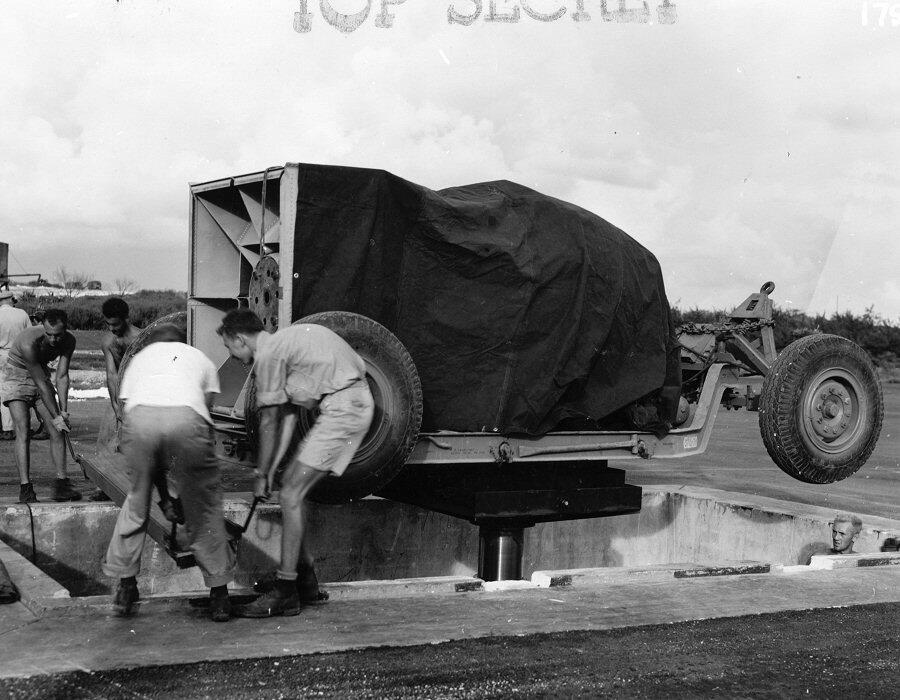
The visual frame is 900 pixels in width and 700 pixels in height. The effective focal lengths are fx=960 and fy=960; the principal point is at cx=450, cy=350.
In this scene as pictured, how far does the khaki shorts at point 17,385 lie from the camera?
893 cm

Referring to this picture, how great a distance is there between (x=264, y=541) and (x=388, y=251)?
3431mm

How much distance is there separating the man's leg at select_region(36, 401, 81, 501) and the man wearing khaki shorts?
3.85 m

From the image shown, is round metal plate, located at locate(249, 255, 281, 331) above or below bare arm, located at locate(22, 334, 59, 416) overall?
above

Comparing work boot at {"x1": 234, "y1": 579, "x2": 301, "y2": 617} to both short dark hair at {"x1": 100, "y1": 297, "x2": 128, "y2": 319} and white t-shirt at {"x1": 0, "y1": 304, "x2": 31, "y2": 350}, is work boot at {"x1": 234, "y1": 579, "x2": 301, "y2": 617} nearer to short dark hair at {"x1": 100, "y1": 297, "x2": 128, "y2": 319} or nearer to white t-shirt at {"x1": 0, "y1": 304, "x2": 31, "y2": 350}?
short dark hair at {"x1": 100, "y1": 297, "x2": 128, "y2": 319}

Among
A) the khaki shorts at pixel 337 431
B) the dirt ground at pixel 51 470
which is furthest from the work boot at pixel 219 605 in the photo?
the dirt ground at pixel 51 470

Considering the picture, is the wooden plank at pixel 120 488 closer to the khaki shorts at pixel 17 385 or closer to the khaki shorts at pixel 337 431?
the khaki shorts at pixel 337 431

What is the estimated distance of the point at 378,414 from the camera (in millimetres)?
6066

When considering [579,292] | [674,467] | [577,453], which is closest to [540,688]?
[577,453]

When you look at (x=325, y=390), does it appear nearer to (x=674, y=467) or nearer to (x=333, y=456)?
(x=333, y=456)

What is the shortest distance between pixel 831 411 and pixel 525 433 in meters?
2.85

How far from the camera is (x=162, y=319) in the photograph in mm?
8734

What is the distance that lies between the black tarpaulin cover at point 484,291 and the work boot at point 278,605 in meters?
1.75

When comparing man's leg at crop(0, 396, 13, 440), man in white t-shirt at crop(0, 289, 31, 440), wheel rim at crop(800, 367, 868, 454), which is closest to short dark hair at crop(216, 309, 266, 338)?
wheel rim at crop(800, 367, 868, 454)

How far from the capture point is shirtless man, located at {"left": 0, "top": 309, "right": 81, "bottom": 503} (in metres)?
8.73
